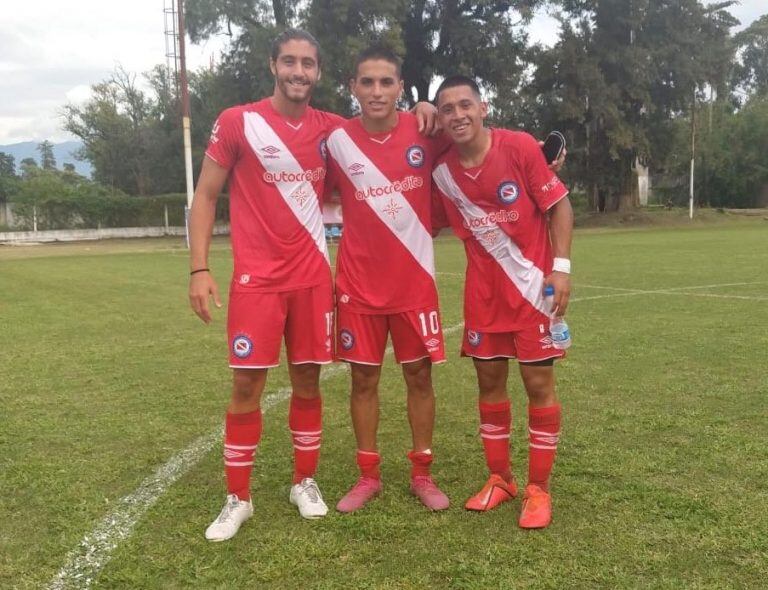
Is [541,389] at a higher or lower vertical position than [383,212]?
lower

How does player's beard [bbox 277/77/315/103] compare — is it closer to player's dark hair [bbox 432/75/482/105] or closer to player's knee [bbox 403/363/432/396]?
player's dark hair [bbox 432/75/482/105]

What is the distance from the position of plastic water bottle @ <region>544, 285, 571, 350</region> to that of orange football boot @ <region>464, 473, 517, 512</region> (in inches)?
29.4

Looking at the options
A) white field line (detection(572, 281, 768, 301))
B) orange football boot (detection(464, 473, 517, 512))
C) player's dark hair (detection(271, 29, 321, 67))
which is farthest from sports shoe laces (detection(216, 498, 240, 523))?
white field line (detection(572, 281, 768, 301))

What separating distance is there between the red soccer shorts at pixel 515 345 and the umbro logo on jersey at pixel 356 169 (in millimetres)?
926

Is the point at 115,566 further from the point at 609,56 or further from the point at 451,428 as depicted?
the point at 609,56

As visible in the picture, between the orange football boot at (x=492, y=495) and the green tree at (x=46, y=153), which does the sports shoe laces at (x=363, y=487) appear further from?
the green tree at (x=46, y=153)

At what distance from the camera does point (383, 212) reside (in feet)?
10.9

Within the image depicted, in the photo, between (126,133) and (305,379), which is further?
(126,133)

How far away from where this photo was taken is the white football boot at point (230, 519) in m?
3.05

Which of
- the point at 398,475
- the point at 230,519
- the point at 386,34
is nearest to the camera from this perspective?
the point at 230,519

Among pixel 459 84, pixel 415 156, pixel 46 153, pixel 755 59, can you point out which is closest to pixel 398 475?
pixel 415 156

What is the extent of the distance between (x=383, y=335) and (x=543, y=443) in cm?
93

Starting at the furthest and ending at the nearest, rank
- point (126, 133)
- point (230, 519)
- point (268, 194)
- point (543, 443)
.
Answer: point (126, 133) < point (543, 443) < point (268, 194) < point (230, 519)

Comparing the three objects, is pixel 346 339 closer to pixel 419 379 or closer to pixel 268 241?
pixel 419 379
